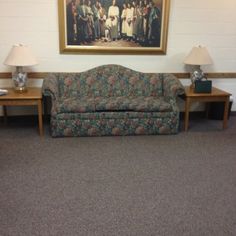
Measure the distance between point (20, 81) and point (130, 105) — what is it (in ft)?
4.99

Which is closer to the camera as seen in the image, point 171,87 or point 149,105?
point 149,105

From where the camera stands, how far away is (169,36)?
4336 mm

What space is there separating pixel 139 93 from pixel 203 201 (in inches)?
83.5

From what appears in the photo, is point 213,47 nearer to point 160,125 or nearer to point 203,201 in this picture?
point 160,125

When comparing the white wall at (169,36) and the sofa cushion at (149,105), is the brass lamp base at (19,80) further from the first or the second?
the sofa cushion at (149,105)

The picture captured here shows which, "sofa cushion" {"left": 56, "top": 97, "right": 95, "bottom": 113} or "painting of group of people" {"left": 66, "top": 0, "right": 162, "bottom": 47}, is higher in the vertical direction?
"painting of group of people" {"left": 66, "top": 0, "right": 162, "bottom": 47}

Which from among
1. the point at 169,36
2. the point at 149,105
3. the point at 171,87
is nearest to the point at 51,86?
the point at 149,105

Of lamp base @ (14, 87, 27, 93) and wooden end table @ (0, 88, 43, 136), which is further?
lamp base @ (14, 87, 27, 93)

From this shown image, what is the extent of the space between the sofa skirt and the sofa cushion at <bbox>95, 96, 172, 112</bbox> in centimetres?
6

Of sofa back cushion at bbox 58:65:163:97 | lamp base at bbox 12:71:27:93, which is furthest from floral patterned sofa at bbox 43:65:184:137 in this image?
lamp base at bbox 12:71:27:93

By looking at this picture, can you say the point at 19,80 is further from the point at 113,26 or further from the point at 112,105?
the point at 113,26

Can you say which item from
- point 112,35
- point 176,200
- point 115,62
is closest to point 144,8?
point 112,35

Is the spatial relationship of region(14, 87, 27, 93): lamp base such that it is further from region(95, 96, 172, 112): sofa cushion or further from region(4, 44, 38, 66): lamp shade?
region(95, 96, 172, 112): sofa cushion

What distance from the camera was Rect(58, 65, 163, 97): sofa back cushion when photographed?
408 cm
